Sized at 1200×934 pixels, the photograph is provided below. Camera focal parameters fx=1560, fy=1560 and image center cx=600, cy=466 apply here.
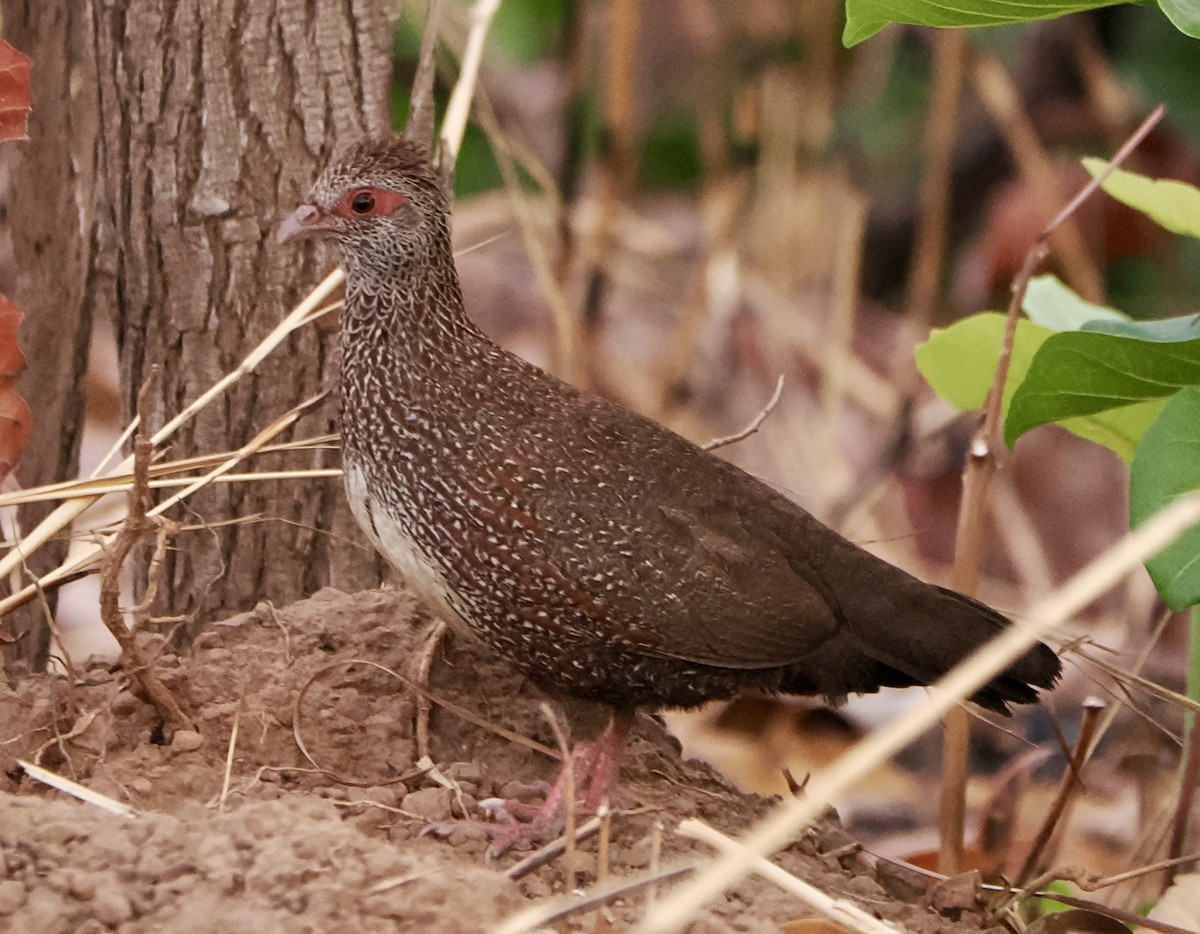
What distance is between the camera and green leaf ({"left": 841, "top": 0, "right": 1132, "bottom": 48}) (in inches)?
106

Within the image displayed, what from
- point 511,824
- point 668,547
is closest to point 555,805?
point 511,824

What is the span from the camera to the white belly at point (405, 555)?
2.92 m

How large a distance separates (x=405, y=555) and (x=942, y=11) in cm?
139

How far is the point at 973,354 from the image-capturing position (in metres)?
3.42

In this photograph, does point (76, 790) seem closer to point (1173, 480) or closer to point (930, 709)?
point (930, 709)

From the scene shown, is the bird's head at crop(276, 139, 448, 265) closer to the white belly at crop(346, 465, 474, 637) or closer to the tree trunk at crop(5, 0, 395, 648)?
the tree trunk at crop(5, 0, 395, 648)

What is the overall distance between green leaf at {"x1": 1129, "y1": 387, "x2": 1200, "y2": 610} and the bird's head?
1.45 meters

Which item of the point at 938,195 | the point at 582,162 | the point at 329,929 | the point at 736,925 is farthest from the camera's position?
the point at 938,195

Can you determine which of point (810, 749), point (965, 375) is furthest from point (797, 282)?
point (965, 375)

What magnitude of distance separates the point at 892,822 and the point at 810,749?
1.22 ft

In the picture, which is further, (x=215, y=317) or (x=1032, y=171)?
(x=1032, y=171)

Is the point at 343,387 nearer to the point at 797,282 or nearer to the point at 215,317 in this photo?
the point at 215,317

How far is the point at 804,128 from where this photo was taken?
753 cm

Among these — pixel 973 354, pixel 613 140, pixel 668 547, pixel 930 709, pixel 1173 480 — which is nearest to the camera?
pixel 930 709
